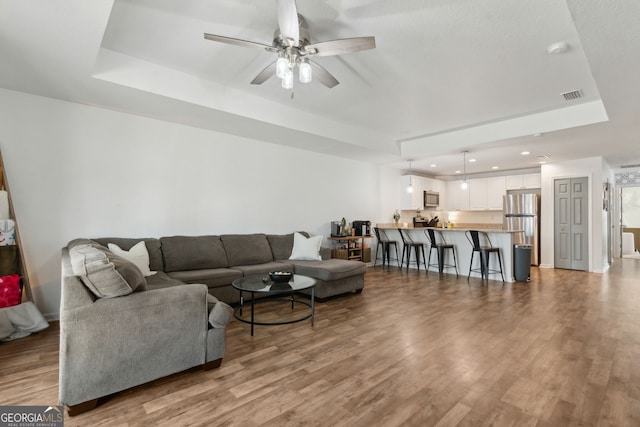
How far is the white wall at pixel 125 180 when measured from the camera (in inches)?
134

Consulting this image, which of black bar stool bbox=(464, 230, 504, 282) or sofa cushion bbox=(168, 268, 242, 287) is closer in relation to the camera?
sofa cushion bbox=(168, 268, 242, 287)

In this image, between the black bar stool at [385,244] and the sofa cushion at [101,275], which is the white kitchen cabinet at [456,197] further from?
the sofa cushion at [101,275]

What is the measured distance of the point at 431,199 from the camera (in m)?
8.62

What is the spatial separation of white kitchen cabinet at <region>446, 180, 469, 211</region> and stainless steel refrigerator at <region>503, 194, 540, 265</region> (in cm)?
162

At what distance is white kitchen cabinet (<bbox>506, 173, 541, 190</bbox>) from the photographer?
7.65m

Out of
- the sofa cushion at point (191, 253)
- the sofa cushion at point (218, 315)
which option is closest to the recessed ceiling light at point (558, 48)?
the sofa cushion at point (218, 315)

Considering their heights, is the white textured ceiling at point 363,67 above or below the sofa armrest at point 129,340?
above

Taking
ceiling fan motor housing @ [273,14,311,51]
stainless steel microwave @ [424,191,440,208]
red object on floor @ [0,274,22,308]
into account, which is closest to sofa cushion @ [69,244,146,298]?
red object on floor @ [0,274,22,308]

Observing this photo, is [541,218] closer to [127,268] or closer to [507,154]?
[507,154]

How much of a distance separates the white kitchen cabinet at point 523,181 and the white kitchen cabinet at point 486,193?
6.5 inches

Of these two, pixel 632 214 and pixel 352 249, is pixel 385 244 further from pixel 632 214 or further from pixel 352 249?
pixel 632 214

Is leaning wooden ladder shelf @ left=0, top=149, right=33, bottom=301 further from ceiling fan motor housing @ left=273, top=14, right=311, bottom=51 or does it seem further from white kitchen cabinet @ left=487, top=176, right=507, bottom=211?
white kitchen cabinet @ left=487, top=176, right=507, bottom=211

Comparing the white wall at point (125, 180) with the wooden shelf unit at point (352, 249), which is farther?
the wooden shelf unit at point (352, 249)

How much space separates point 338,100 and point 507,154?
13.1 feet
